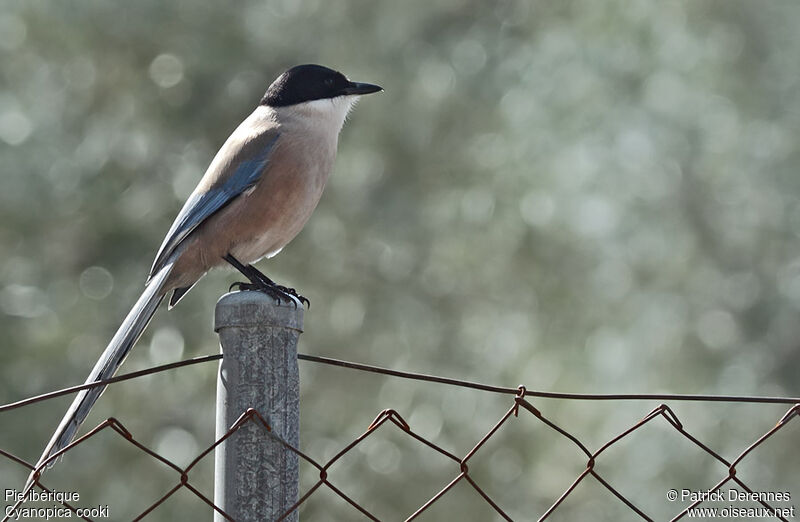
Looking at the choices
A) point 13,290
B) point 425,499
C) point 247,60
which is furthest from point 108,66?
point 425,499

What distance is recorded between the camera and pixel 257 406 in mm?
2131

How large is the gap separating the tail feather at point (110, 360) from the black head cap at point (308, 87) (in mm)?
1061

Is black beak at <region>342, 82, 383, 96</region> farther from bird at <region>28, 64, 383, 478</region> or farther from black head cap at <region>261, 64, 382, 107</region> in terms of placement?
bird at <region>28, 64, 383, 478</region>

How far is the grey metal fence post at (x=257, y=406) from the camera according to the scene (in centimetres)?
212

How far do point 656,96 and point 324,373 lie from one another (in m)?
3.08

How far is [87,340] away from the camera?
308 inches

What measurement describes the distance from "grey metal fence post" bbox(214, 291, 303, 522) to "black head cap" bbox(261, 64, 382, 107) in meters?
2.69

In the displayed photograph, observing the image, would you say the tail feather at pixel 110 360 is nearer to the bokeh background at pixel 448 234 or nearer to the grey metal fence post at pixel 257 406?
the grey metal fence post at pixel 257 406

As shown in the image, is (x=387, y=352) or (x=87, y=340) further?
(x=387, y=352)

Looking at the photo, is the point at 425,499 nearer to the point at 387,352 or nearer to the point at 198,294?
the point at 387,352

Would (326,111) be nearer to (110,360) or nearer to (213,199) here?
(213,199)

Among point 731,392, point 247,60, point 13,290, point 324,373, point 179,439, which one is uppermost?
point 247,60

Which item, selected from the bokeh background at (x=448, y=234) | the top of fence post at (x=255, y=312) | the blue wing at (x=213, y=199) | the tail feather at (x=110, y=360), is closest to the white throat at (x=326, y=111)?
the blue wing at (x=213, y=199)

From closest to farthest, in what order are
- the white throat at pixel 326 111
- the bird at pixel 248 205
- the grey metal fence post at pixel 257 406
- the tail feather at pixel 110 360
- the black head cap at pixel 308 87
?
the grey metal fence post at pixel 257 406
the tail feather at pixel 110 360
the bird at pixel 248 205
the white throat at pixel 326 111
the black head cap at pixel 308 87
